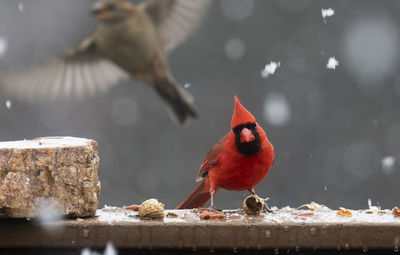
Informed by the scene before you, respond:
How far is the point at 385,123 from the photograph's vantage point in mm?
3738

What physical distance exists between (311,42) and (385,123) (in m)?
0.63

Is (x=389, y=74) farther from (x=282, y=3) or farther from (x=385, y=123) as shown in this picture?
(x=282, y=3)

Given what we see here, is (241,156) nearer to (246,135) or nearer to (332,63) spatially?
(246,135)

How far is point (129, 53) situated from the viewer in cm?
126

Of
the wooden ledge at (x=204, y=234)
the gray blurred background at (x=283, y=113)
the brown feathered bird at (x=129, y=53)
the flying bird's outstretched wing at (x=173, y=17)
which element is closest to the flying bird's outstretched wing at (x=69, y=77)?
the brown feathered bird at (x=129, y=53)

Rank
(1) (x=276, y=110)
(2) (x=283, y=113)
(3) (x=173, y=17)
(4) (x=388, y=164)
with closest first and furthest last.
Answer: (3) (x=173, y=17), (1) (x=276, y=110), (2) (x=283, y=113), (4) (x=388, y=164)

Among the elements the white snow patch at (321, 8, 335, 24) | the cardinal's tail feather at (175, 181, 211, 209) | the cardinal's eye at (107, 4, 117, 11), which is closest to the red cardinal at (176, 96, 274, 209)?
the cardinal's tail feather at (175, 181, 211, 209)

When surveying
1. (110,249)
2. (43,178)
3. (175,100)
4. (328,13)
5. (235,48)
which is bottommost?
(110,249)

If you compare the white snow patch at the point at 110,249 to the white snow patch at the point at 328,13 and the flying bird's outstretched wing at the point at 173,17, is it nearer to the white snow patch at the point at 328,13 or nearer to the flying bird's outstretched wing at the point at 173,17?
the flying bird's outstretched wing at the point at 173,17

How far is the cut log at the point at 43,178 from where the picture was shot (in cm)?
153

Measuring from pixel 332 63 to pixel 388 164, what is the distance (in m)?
0.75

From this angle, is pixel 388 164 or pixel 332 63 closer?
pixel 388 164

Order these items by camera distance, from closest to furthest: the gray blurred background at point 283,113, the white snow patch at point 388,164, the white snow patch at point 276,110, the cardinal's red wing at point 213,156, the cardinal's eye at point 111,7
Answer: the cardinal's eye at point 111,7
the cardinal's red wing at point 213,156
the white snow patch at point 276,110
the gray blurred background at point 283,113
the white snow patch at point 388,164

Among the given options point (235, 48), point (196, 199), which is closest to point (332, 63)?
point (235, 48)
